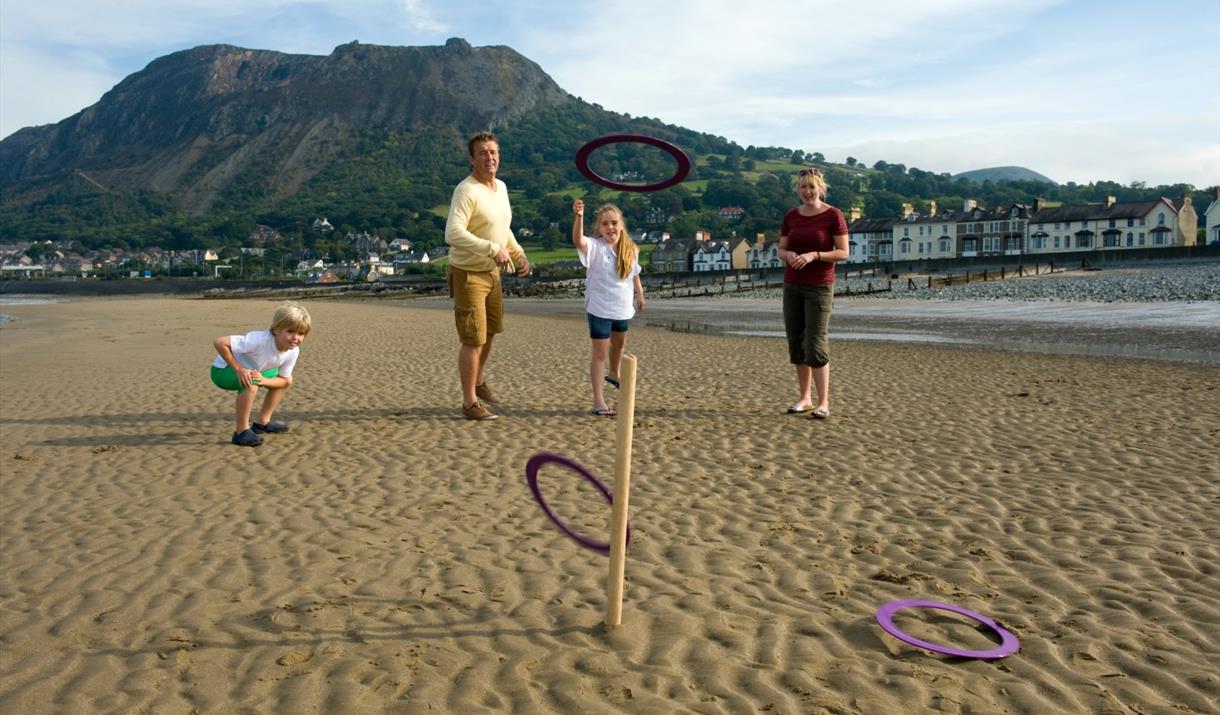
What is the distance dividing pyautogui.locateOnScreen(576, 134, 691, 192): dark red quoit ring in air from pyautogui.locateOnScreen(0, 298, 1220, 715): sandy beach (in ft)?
6.18

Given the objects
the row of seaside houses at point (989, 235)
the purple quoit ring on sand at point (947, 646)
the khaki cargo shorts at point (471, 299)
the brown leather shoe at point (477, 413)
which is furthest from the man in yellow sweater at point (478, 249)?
the row of seaside houses at point (989, 235)

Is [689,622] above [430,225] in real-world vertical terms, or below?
→ below

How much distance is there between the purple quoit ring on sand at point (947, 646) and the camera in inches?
122

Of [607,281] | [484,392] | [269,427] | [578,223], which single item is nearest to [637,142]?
[578,223]

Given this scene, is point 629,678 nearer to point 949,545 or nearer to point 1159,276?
point 949,545

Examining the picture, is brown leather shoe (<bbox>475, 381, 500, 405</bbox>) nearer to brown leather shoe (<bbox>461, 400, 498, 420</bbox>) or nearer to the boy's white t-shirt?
brown leather shoe (<bbox>461, 400, 498, 420</bbox>)

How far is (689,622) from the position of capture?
3449mm

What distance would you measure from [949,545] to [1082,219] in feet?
320

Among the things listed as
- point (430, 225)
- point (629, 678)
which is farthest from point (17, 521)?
point (430, 225)

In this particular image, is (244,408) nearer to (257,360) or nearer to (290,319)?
(257,360)

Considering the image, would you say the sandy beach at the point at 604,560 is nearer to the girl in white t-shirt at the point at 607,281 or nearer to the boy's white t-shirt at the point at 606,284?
the girl in white t-shirt at the point at 607,281

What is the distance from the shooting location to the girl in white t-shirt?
7730 mm

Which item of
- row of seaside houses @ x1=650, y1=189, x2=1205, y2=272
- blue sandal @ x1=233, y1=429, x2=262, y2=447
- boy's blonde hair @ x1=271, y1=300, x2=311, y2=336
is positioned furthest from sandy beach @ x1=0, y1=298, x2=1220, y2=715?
row of seaside houses @ x1=650, y1=189, x2=1205, y2=272

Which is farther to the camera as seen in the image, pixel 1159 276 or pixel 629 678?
pixel 1159 276
